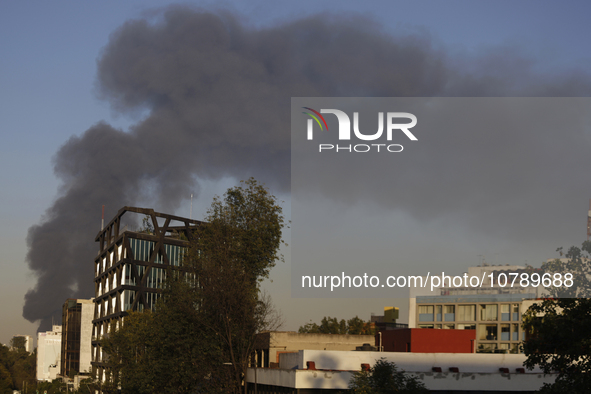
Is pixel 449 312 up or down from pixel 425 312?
up

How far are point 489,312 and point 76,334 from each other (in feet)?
373

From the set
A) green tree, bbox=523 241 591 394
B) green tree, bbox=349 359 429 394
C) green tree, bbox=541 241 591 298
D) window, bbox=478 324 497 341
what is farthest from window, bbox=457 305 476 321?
green tree, bbox=523 241 591 394

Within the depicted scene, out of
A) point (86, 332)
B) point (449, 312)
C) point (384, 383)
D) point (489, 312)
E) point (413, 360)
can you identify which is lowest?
point (86, 332)

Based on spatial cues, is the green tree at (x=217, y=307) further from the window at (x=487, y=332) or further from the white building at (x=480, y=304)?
the window at (x=487, y=332)

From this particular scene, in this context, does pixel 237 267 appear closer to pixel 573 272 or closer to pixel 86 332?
pixel 573 272

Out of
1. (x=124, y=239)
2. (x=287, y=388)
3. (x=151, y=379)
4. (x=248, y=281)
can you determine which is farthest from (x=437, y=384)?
(x=124, y=239)

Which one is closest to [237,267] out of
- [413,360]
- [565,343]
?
[413,360]

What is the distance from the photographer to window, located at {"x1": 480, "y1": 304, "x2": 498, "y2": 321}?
13638cm

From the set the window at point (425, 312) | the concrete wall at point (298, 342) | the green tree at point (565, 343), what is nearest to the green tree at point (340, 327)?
the window at point (425, 312)

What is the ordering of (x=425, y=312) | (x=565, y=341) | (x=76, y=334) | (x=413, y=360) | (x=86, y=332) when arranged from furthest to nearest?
(x=76, y=334), (x=86, y=332), (x=425, y=312), (x=413, y=360), (x=565, y=341)

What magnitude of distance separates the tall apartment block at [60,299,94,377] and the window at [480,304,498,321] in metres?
106

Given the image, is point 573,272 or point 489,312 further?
point 489,312

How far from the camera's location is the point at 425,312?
147 meters

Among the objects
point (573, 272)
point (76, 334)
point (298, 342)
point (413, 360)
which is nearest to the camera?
point (413, 360)
